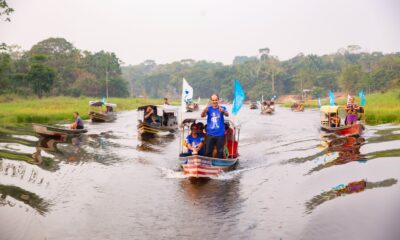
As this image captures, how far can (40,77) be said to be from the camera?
53.0 meters

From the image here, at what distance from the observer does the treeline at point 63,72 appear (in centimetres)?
5361

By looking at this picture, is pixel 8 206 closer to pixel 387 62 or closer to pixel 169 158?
pixel 169 158

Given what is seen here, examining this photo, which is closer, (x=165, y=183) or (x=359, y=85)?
(x=165, y=183)

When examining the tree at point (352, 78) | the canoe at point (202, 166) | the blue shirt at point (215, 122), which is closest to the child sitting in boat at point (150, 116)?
the canoe at point (202, 166)

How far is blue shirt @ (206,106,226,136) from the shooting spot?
12.6 meters

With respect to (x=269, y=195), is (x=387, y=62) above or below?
above

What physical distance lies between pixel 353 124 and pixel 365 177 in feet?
30.5

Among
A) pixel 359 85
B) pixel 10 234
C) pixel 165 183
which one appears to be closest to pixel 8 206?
pixel 10 234

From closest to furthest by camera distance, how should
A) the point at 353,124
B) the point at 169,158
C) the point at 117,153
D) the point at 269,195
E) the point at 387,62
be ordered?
the point at 269,195 → the point at 169,158 → the point at 117,153 → the point at 353,124 → the point at 387,62

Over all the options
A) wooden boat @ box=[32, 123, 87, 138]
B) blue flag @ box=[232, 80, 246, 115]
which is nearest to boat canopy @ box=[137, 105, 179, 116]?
wooden boat @ box=[32, 123, 87, 138]

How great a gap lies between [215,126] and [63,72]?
67.3 m

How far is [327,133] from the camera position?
2475cm

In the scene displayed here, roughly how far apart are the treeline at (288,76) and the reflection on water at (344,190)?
63.7 metres

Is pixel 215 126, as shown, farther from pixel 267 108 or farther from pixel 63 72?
pixel 63 72
